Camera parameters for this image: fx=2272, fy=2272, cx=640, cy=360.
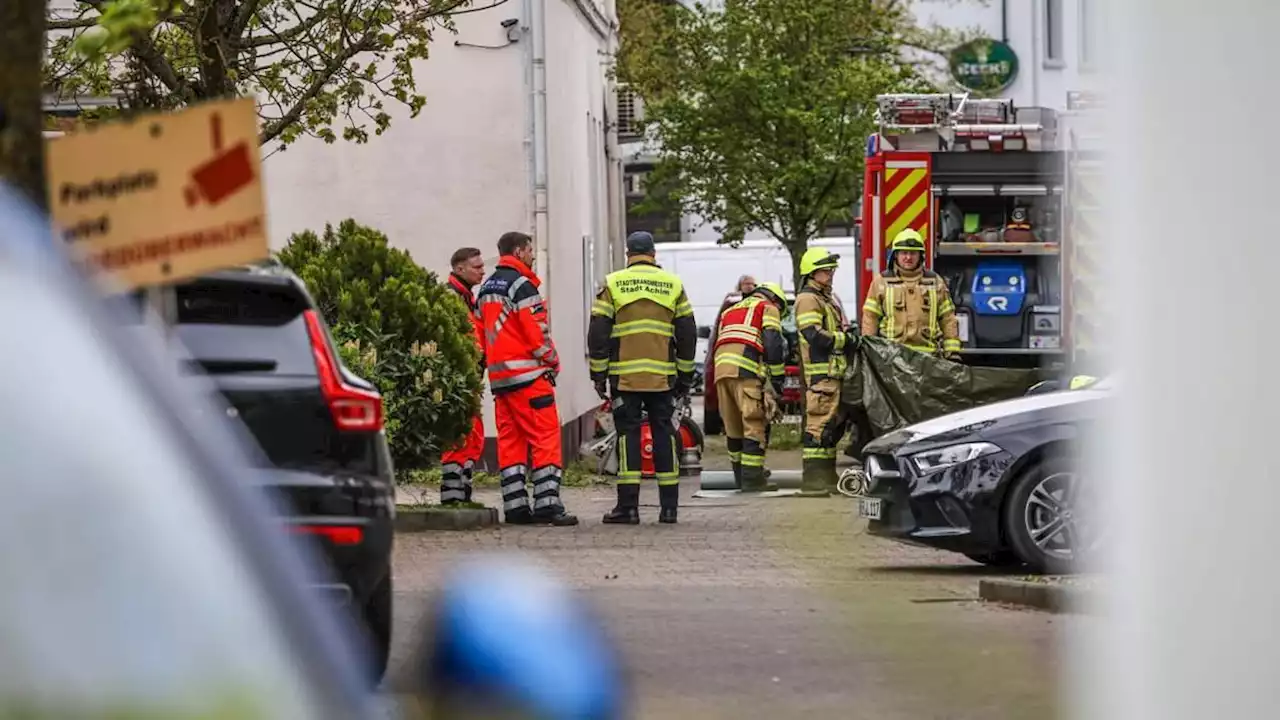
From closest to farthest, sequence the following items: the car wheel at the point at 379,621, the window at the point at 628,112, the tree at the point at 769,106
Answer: the car wheel at the point at 379,621
the tree at the point at 769,106
the window at the point at 628,112

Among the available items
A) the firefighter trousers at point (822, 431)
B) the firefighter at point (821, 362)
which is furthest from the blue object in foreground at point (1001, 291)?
the firefighter trousers at point (822, 431)

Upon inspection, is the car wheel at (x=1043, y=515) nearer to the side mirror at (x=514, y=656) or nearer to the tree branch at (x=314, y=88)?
the tree branch at (x=314, y=88)

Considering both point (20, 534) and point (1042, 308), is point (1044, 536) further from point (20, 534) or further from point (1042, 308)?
point (20, 534)

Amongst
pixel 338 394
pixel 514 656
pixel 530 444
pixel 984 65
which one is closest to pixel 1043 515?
pixel 530 444

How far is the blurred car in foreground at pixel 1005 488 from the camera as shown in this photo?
11.5m

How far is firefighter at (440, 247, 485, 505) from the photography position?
49.1 ft

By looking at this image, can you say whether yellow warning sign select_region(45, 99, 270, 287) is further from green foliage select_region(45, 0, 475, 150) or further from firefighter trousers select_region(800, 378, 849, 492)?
firefighter trousers select_region(800, 378, 849, 492)

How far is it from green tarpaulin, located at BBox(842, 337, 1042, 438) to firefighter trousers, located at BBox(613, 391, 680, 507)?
2.58m

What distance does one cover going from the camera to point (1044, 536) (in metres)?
11.6

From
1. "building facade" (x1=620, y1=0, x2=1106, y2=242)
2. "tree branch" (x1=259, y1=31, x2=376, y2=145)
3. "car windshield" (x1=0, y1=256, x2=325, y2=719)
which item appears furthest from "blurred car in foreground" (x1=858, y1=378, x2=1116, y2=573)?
"building facade" (x1=620, y1=0, x2=1106, y2=242)

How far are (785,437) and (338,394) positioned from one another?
1704 cm

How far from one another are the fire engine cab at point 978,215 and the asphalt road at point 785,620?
3.91m

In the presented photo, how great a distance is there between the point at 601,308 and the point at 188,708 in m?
12.8

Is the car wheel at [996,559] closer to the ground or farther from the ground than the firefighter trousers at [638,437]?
closer to the ground
